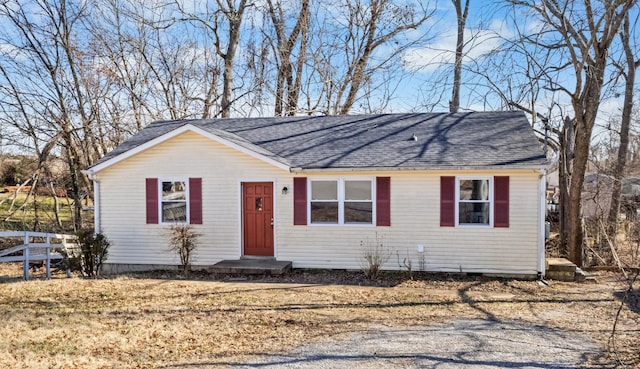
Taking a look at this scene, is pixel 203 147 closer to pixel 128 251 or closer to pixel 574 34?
pixel 128 251

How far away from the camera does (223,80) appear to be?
77.0 feet

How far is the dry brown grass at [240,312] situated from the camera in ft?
19.1

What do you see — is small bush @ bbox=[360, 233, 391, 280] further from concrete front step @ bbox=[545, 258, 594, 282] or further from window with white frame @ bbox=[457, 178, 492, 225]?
concrete front step @ bbox=[545, 258, 594, 282]

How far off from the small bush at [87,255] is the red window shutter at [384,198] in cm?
714

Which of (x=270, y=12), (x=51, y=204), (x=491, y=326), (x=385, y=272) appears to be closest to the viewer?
(x=491, y=326)

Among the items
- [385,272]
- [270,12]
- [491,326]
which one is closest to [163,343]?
[491,326]

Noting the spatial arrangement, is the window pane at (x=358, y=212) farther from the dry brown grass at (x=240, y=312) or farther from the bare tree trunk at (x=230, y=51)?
the bare tree trunk at (x=230, y=51)

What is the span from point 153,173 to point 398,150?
6.50 metres

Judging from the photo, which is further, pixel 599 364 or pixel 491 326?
pixel 491 326

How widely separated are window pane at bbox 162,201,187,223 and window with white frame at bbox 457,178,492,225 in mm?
7047

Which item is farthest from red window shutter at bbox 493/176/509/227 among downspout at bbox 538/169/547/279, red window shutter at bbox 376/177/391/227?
red window shutter at bbox 376/177/391/227

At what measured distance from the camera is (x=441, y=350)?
18.9 feet

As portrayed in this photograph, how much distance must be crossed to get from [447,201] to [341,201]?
2.56m

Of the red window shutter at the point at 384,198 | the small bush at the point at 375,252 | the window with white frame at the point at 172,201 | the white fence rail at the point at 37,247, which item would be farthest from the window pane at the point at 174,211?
the red window shutter at the point at 384,198
